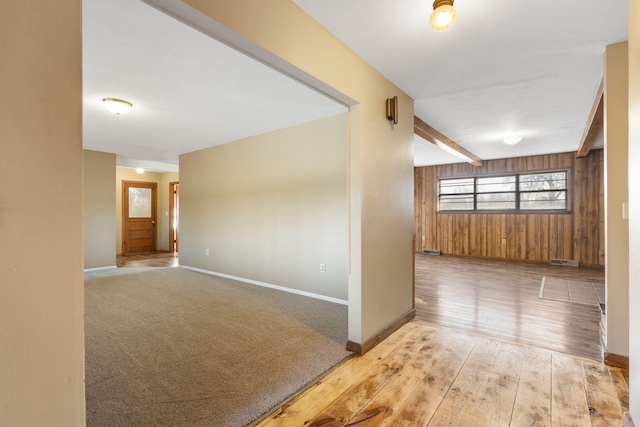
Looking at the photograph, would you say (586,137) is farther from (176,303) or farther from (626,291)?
(176,303)

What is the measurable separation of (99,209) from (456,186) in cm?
846

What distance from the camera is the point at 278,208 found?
4.55 meters

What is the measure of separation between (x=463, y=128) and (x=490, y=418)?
13.2ft

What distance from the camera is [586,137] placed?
4594 mm

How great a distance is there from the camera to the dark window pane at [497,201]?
23.9 ft

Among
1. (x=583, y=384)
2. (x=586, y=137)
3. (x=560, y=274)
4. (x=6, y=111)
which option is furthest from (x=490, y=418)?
(x=560, y=274)

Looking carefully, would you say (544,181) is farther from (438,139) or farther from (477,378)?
(477,378)

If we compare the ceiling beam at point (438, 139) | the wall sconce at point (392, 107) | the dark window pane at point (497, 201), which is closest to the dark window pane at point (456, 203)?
the dark window pane at point (497, 201)

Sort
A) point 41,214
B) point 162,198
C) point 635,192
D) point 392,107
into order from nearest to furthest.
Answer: point 41,214
point 635,192
point 392,107
point 162,198

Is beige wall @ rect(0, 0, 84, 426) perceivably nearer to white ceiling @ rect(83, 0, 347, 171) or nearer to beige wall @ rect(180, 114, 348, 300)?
white ceiling @ rect(83, 0, 347, 171)

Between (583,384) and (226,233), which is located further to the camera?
(226,233)

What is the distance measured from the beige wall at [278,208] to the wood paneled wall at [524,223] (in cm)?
533

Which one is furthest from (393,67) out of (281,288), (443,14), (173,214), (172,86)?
(173,214)

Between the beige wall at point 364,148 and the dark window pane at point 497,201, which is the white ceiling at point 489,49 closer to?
the beige wall at point 364,148
